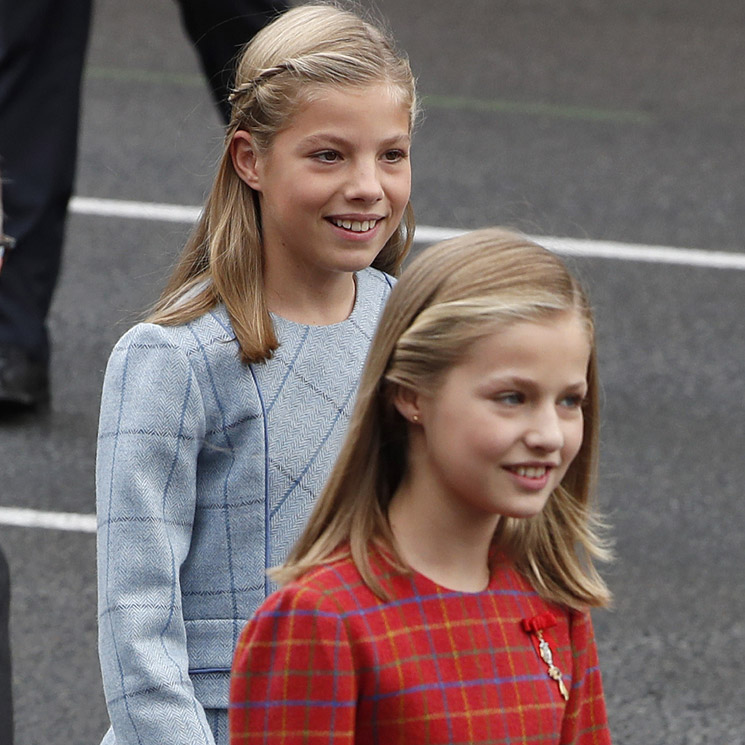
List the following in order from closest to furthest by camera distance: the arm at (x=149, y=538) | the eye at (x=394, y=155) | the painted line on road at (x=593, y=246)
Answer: the arm at (x=149, y=538), the eye at (x=394, y=155), the painted line on road at (x=593, y=246)

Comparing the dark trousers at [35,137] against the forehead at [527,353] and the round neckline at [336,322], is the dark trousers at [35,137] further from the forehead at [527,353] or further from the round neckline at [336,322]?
the forehead at [527,353]

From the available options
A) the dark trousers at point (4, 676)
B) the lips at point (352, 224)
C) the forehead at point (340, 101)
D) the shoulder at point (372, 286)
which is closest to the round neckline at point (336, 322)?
the shoulder at point (372, 286)

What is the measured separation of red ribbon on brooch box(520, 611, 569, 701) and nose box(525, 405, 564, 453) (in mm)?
246

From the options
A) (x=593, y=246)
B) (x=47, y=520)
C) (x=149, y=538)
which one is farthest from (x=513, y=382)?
(x=593, y=246)

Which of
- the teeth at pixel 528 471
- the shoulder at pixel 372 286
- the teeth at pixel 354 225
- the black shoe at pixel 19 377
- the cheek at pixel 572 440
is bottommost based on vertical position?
the black shoe at pixel 19 377

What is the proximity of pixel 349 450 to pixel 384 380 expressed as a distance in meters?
0.10

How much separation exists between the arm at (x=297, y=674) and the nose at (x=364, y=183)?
2.47 ft

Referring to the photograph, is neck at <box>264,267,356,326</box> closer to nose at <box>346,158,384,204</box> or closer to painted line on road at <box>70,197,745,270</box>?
nose at <box>346,158,384,204</box>

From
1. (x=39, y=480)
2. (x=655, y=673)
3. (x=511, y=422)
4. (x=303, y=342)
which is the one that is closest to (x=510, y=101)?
(x=39, y=480)

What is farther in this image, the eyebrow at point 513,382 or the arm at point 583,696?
the arm at point 583,696

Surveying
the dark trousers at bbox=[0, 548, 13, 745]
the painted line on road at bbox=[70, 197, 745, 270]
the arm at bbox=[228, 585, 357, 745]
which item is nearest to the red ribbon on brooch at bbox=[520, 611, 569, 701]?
the arm at bbox=[228, 585, 357, 745]

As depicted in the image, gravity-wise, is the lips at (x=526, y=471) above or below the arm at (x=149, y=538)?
above

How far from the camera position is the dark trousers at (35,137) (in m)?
5.71

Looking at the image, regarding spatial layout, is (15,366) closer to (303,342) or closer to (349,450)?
(303,342)
